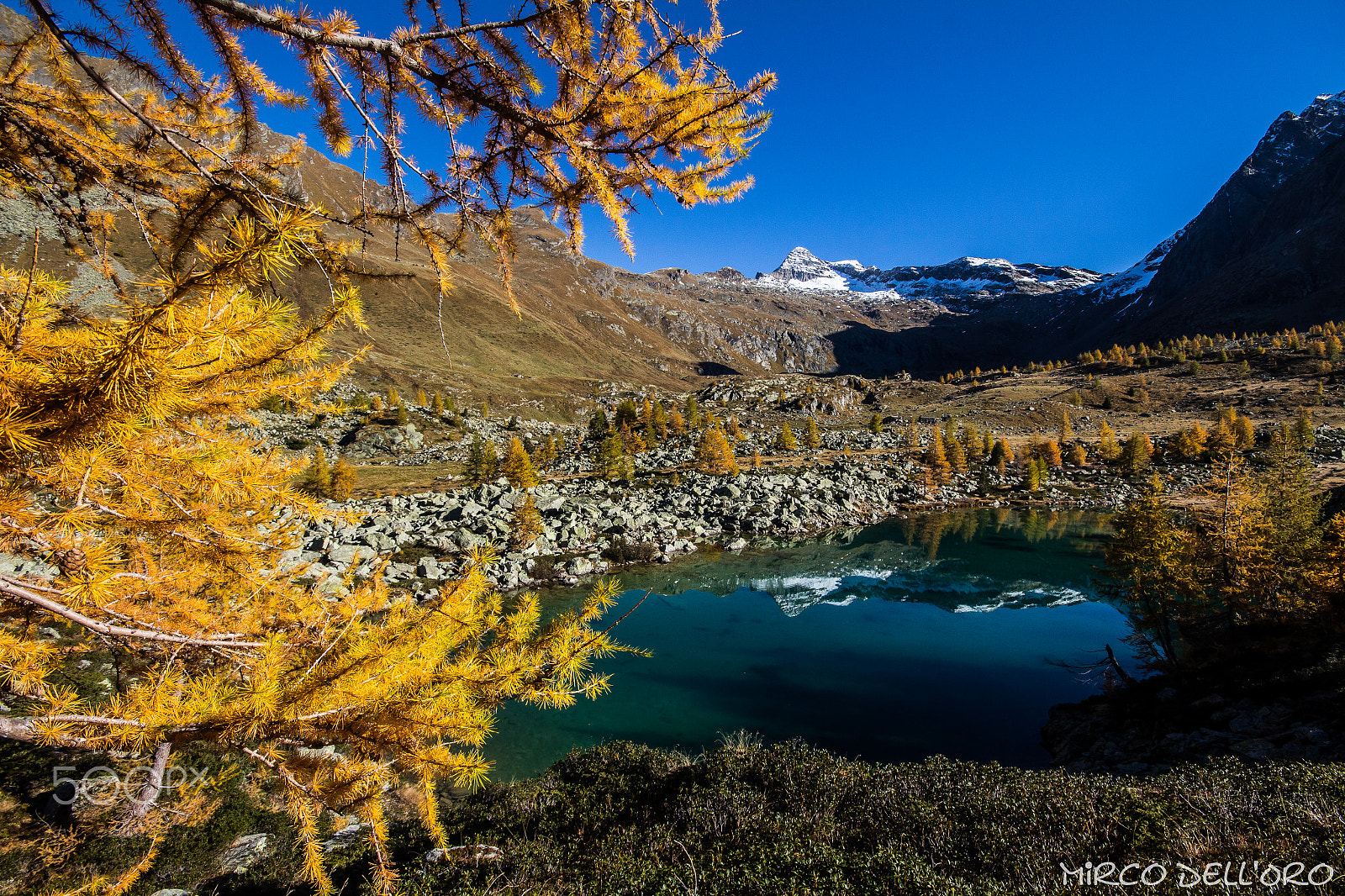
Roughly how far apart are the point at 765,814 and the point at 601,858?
2176mm

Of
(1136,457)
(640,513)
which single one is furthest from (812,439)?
(640,513)

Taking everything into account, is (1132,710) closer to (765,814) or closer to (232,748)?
(765,814)

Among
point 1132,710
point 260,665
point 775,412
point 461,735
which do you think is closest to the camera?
point 260,665

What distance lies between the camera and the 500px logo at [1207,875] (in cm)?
327

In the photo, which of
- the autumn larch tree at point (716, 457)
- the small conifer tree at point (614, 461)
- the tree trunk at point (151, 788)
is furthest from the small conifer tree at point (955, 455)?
the tree trunk at point (151, 788)

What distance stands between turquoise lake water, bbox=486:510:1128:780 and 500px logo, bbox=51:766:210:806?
5650 mm

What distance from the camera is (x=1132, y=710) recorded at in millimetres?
11188

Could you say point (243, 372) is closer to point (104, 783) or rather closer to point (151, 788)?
point (151, 788)

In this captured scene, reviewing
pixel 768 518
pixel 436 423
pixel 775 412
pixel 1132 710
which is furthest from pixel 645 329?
pixel 1132 710

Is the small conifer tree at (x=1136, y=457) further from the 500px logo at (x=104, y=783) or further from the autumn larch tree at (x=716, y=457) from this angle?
the 500px logo at (x=104, y=783)

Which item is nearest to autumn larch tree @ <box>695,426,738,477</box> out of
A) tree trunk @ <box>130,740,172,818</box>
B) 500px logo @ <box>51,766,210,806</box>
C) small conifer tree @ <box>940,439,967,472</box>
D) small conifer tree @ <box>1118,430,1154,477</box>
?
small conifer tree @ <box>940,439,967,472</box>

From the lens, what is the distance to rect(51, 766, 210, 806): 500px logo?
5.80m

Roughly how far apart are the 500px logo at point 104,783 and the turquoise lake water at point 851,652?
565 cm

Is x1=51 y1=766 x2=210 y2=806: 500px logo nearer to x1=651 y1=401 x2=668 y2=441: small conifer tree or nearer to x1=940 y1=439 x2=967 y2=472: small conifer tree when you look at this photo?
x1=651 y1=401 x2=668 y2=441: small conifer tree
